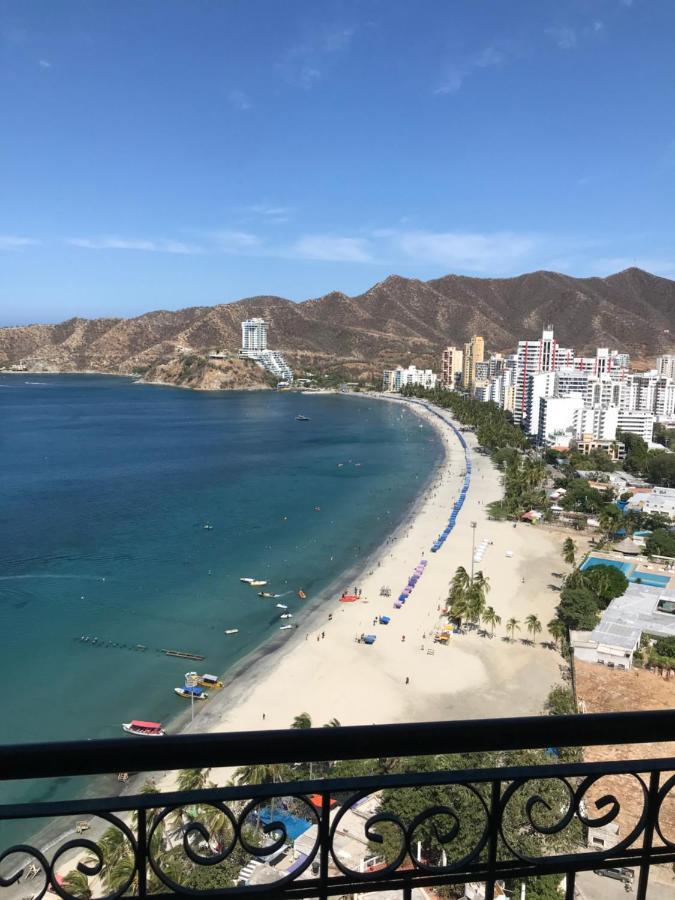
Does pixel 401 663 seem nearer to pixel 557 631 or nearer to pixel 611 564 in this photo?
pixel 557 631

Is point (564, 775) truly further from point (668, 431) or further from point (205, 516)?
point (668, 431)

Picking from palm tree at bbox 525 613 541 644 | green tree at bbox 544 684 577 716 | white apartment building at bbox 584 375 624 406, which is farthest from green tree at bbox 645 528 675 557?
white apartment building at bbox 584 375 624 406

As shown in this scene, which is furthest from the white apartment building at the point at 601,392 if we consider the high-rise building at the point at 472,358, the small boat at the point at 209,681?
the small boat at the point at 209,681

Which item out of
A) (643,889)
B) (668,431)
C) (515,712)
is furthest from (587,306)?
(643,889)

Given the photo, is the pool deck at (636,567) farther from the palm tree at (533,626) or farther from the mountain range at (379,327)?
the mountain range at (379,327)

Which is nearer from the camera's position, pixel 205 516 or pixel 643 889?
pixel 643 889

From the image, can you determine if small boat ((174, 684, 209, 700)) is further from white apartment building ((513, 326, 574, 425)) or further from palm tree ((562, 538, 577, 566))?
white apartment building ((513, 326, 574, 425))
